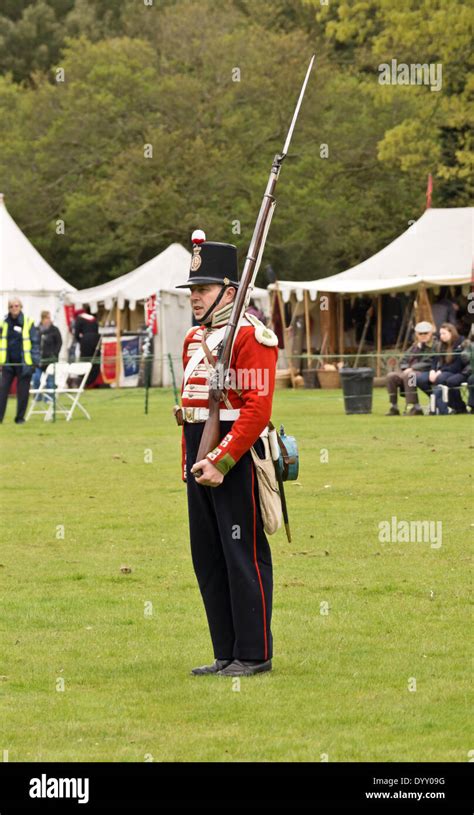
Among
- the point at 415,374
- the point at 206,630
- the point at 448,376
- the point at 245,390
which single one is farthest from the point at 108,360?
the point at 245,390

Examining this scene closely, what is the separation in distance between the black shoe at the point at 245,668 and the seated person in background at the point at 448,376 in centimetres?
1875

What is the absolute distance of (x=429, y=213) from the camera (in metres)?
39.6

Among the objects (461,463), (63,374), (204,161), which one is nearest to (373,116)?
(204,161)

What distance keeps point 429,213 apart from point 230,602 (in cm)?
3246

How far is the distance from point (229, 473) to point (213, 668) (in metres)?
1.00

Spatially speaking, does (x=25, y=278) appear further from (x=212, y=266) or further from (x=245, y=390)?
(x=245, y=390)

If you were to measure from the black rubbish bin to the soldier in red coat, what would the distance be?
1964cm

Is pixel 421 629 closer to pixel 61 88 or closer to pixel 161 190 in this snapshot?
pixel 161 190

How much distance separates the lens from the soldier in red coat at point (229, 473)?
772 cm

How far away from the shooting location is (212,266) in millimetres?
7883

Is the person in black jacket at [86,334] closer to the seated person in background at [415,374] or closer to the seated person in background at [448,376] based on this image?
the seated person in background at [415,374]

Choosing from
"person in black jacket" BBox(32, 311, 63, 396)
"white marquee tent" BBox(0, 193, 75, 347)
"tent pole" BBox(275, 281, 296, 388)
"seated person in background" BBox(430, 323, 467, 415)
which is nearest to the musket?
"seated person in background" BBox(430, 323, 467, 415)
